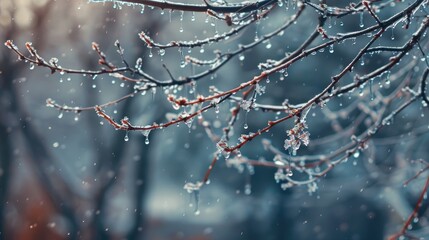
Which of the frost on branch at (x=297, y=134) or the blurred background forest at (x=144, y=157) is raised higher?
the blurred background forest at (x=144, y=157)

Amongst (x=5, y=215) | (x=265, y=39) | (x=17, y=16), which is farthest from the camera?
(x=5, y=215)

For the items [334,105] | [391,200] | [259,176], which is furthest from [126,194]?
[391,200]

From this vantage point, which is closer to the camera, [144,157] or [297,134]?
[297,134]

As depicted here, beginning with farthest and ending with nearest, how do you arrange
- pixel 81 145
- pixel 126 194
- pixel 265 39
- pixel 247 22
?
pixel 81 145 → pixel 126 194 → pixel 265 39 → pixel 247 22

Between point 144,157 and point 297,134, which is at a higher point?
point 144,157

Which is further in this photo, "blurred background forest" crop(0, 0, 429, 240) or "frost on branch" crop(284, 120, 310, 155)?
"blurred background forest" crop(0, 0, 429, 240)

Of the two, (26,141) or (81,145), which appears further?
(81,145)

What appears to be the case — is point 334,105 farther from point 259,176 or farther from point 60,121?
point 60,121

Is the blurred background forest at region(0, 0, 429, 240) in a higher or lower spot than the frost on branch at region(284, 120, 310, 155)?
higher
